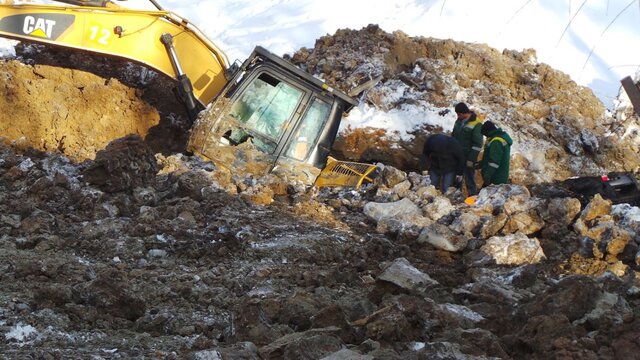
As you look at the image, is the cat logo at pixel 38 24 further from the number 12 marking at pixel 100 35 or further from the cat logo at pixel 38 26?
the number 12 marking at pixel 100 35

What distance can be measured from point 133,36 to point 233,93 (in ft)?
4.79

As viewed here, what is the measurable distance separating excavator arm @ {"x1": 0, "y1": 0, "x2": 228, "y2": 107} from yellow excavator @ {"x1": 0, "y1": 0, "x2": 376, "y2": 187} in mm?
11

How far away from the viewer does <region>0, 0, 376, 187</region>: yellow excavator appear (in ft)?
28.5

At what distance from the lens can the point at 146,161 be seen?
7352mm

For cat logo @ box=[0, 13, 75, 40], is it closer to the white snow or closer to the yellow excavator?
the yellow excavator

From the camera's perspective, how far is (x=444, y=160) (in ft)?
30.5

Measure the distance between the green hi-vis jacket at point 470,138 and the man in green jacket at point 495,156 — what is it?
0.37 ft

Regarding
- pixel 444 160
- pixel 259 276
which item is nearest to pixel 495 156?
pixel 444 160

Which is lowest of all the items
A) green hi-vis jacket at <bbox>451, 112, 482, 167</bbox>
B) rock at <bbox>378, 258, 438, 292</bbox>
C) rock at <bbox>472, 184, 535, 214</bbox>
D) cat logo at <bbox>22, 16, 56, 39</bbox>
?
rock at <bbox>378, 258, 438, 292</bbox>

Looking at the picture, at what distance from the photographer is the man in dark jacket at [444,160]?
30.4 feet

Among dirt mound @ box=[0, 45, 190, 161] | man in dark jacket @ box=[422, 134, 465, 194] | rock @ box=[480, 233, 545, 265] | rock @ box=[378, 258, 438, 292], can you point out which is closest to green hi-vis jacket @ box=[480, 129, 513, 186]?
man in dark jacket @ box=[422, 134, 465, 194]

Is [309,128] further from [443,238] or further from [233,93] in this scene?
[443,238]

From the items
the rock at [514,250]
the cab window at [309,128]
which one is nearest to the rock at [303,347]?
the rock at [514,250]

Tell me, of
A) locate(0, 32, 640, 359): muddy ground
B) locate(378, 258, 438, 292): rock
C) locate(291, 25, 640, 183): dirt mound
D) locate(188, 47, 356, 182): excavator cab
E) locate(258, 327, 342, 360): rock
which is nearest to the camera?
locate(258, 327, 342, 360): rock
